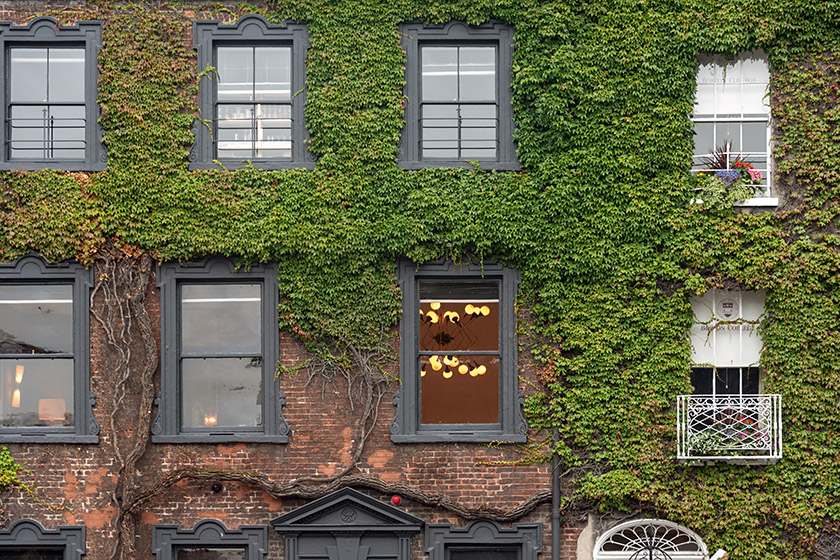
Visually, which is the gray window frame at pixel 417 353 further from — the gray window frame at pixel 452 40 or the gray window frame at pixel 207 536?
the gray window frame at pixel 207 536

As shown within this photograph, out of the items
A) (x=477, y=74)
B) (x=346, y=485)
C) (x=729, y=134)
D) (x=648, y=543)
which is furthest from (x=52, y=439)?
(x=729, y=134)

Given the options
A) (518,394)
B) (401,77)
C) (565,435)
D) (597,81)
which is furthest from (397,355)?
(597,81)

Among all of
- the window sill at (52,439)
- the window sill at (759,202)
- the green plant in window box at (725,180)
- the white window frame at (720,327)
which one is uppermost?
the green plant in window box at (725,180)

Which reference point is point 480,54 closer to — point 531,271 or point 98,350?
point 531,271

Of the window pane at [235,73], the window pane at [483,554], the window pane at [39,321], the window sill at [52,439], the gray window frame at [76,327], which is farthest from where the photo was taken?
the window pane at [235,73]

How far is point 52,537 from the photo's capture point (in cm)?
1045

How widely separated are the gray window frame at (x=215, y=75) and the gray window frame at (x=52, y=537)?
5377 mm

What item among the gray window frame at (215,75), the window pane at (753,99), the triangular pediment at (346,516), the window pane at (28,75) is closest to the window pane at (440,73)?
the gray window frame at (215,75)

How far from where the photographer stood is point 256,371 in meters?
10.7

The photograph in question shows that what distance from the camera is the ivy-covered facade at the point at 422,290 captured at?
10.3 metres

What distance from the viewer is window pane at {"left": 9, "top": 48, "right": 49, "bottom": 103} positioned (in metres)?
10.9

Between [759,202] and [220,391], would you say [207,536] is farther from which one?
[759,202]

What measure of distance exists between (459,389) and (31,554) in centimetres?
639

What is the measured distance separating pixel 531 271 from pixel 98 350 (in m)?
6.09
